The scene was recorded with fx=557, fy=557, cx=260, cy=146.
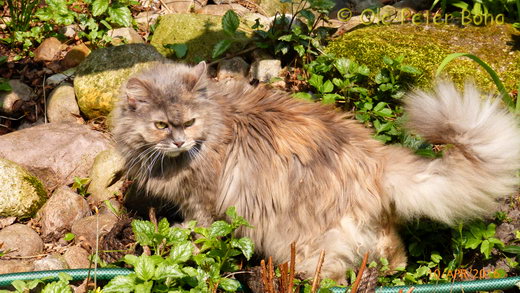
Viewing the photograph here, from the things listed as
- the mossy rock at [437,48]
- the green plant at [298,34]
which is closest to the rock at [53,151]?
the green plant at [298,34]

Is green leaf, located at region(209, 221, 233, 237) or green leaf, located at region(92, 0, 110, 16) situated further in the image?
green leaf, located at region(92, 0, 110, 16)

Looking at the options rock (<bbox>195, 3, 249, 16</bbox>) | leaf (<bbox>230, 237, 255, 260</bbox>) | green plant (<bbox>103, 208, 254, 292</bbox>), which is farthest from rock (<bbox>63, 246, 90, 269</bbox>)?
rock (<bbox>195, 3, 249, 16</bbox>)

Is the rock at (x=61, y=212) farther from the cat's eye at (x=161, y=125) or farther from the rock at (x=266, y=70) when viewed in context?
the rock at (x=266, y=70)

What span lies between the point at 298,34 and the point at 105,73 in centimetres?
178

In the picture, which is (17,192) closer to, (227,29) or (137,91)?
(137,91)

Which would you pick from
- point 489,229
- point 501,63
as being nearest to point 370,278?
point 489,229

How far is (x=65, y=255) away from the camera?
3.97 metres

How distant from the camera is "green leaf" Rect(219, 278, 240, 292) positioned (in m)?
3.27

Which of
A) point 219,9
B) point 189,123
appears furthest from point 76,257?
point 219,9

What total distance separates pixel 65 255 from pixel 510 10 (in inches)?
174

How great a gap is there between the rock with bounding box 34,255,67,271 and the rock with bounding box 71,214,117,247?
27 cm

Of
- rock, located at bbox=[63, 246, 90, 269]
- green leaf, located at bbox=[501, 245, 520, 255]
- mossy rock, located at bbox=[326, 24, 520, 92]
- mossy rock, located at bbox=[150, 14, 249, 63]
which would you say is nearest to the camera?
green leaf, located at bbox=[501, 245, 520, 255]

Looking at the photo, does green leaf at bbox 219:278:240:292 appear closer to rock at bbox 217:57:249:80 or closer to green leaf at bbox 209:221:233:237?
green leaf at bbox 209:221:233:237

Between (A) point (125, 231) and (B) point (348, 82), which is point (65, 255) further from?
(B) point (348, 82)
